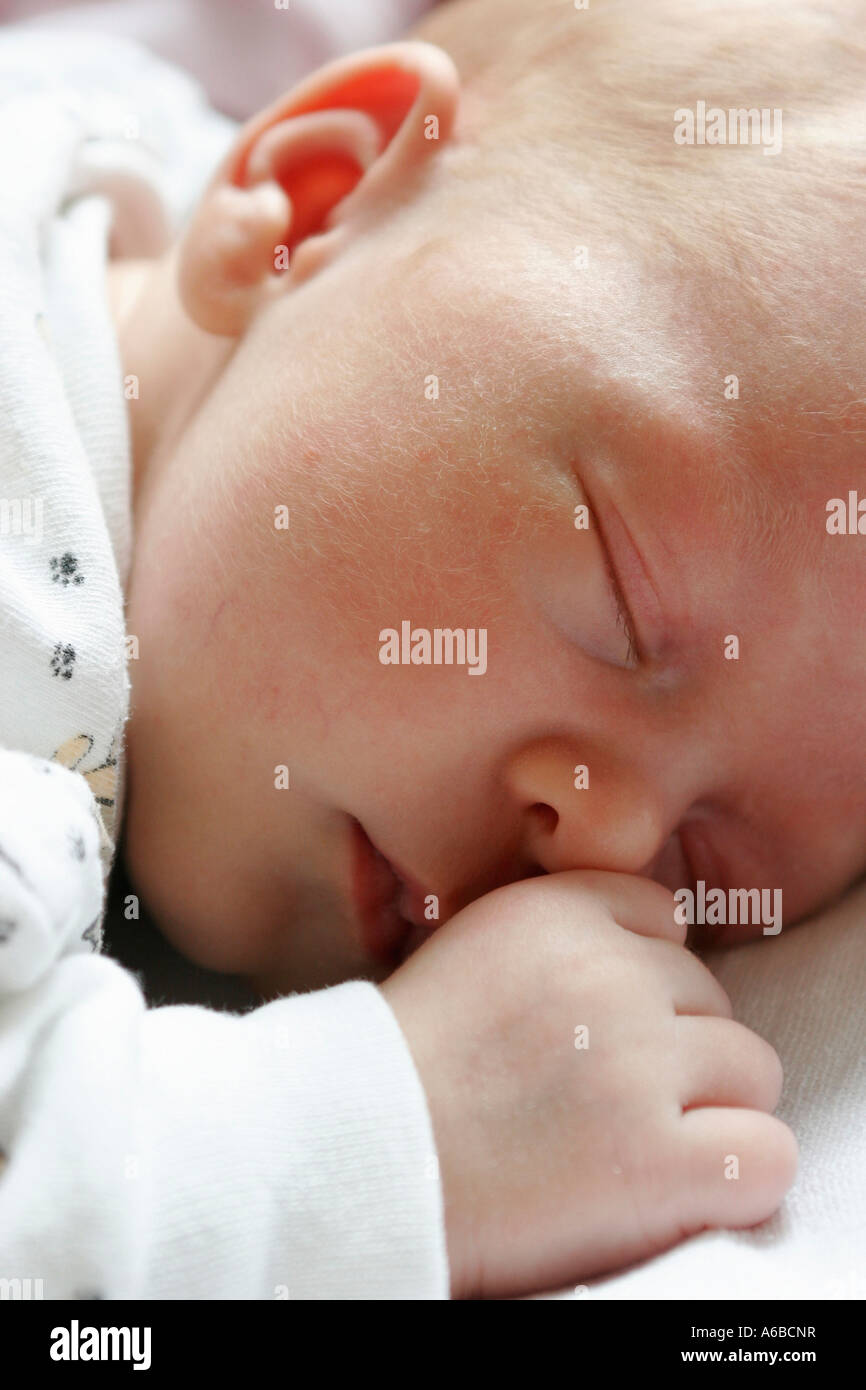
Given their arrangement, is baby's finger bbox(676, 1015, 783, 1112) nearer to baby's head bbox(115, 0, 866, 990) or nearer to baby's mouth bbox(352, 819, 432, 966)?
baby's head bbox(115, 0, 866, 990)

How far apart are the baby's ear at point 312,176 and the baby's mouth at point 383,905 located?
475 mm

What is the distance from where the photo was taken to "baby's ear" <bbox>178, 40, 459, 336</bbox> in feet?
3.69

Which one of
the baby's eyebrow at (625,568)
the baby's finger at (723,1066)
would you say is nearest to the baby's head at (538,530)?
the baby's eyebrow at (625,568)

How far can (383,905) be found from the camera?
1.08m

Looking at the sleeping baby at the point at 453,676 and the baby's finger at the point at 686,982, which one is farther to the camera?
the baby's finger at the point at 686,982

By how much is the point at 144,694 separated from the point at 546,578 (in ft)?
1.12

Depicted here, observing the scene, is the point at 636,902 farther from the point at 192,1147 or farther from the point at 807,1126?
the point at 192,1147

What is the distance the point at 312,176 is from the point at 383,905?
66cm

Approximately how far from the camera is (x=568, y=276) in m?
0.98

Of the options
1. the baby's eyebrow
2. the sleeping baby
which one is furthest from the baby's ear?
the baby's eyebrow

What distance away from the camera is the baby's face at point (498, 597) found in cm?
93

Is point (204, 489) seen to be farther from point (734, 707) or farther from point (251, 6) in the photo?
point (251, 6)

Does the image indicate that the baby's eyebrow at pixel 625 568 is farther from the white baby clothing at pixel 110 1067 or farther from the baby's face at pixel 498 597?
the white baby clothing at pixel 110 1067
